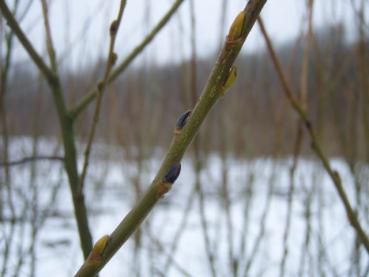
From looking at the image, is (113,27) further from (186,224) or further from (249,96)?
(186,224)

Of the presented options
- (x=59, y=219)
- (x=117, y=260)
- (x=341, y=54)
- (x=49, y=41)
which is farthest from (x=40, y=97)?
(x=59, y=219)

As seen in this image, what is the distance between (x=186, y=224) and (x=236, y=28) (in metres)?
3.58

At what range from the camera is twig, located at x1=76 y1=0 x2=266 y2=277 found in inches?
10.0

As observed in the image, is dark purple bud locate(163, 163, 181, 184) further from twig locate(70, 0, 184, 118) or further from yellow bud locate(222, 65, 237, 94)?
twig locate(70, 0, 184, 118)

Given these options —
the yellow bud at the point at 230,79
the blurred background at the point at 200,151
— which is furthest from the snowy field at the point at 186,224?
the yellow bud at the point at 230,79

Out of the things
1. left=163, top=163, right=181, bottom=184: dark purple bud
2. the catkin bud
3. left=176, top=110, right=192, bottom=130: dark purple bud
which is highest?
left=176, top=110, right=192, bottom=130: dark purple bud

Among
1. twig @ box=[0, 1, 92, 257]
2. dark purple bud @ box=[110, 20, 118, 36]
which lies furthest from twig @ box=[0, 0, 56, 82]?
dark purple bud @ box=[110, 20, 118, 36]

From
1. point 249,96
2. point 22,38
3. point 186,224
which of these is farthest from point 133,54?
point 186,224

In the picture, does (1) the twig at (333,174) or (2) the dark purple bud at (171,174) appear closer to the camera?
(2) the dark purple bud at (171,174)

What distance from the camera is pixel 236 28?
0.83 feet

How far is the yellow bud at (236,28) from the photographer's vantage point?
25 cm

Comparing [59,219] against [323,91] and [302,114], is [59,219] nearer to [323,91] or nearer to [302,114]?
[323,91]

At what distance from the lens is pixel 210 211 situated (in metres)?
4.98

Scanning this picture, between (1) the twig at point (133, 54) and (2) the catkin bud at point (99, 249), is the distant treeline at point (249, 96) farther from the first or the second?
(2) the catkin bud at point (99, 249)
